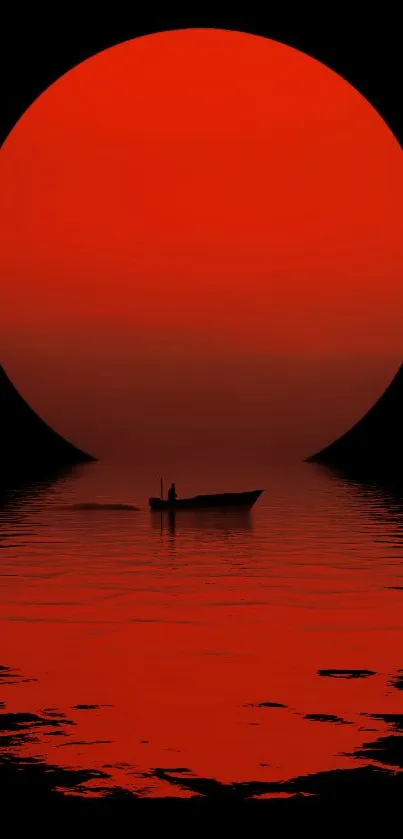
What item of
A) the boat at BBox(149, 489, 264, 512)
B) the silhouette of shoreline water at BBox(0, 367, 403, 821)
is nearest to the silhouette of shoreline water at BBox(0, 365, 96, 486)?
the boat at BBox(149, 489, 264, 512)

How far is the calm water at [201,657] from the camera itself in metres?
12.1

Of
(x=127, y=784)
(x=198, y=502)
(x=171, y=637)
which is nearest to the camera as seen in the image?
(x=127, y=784)

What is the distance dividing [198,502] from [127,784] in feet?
105

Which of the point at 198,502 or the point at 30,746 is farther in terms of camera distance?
the point at 198,502

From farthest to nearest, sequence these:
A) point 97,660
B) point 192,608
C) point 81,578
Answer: point 81,578, point 192,608, point 97,660

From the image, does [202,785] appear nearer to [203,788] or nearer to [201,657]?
[203,788]

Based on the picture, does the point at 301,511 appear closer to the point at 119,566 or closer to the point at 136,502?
the point at 136,502

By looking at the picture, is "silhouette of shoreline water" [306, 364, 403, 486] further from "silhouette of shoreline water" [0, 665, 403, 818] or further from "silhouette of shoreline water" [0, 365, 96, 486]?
"silhouette of shoreline water" [0, 665, 403, 818]

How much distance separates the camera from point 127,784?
1127 centimetres

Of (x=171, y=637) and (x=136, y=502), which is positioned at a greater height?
(x=136, y=502)

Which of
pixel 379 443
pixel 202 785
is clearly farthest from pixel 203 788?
pixel 379 443

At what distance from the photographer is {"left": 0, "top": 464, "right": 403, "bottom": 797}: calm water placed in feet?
39.8

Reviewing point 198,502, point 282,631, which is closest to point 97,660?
point 282,631

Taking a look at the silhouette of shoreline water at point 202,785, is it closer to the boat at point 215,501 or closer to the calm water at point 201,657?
the calm water at point 201,657
